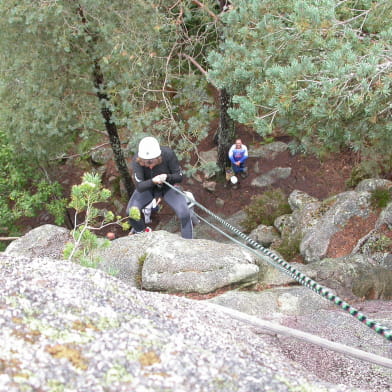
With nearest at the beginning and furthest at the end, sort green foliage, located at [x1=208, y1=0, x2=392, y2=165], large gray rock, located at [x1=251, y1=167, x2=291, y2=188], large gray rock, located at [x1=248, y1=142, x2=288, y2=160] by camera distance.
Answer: green foliage, located at [x1=208, y1=0, x2=392, y2=165], large gray rock, located at [x1=251, y1=167, x2=291, y2=188], large gray rock, located at [x1=248, y1=142, x2=288, y2=160]

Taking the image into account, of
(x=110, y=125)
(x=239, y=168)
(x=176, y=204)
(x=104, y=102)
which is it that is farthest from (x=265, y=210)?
(x=104, y=102)

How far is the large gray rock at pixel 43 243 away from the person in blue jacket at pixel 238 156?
6.76 metres

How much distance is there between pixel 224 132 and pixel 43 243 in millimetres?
7319

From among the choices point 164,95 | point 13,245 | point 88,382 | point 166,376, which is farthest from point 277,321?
point 164,95

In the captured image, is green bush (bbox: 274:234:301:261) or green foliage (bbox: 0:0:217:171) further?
green bush (bbox: 274:234:301:261)

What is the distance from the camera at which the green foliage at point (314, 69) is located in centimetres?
551

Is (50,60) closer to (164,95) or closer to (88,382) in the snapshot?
(164,95)

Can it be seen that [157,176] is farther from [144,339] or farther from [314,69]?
[144,339]

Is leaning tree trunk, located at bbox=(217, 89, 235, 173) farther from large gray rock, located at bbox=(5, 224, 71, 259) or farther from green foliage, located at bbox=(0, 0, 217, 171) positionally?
large gray rock, located at bbox=(5, 224, 71, 259)

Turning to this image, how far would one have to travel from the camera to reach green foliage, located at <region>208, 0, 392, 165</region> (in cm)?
551

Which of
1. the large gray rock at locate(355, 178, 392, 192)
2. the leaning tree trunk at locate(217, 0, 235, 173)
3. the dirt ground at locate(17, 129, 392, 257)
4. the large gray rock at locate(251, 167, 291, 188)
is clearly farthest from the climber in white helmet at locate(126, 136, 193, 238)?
the large gray rock at locate(251, 167, 291, 188)

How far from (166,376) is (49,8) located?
328 inches

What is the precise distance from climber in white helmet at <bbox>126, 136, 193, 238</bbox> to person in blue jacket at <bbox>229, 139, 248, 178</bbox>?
205 inches

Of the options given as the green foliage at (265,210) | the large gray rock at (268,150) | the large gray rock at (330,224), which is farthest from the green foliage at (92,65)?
the large gray rock at (268,150)
